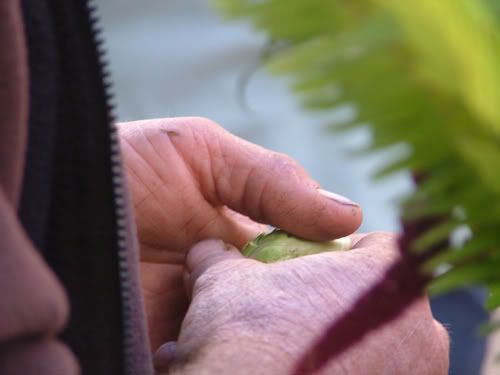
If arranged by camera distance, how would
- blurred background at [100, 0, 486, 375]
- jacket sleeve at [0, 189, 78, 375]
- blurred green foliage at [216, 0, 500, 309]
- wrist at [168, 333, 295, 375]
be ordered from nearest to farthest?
blurred green foliage at [216, 0, 500, 309] < jacket sleeve at [0, 189, 78, 375] < wrist at [168, 333, 295, 375] < blurred background at [100, 0, 486, 375]

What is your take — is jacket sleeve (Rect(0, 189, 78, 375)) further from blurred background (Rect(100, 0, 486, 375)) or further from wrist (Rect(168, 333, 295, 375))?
blurred background (Rect(100, 0, 486, 375))

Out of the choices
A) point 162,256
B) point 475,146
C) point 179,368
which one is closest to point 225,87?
point 162,256

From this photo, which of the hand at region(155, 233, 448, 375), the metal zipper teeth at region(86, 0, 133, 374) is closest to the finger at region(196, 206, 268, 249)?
the hand at region(155, 233, 448, 375)

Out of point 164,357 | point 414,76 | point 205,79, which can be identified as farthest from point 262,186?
point 205,79

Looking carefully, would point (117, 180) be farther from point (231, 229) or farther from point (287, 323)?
point (231, 229)

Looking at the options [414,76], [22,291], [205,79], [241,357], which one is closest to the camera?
[414,76]
